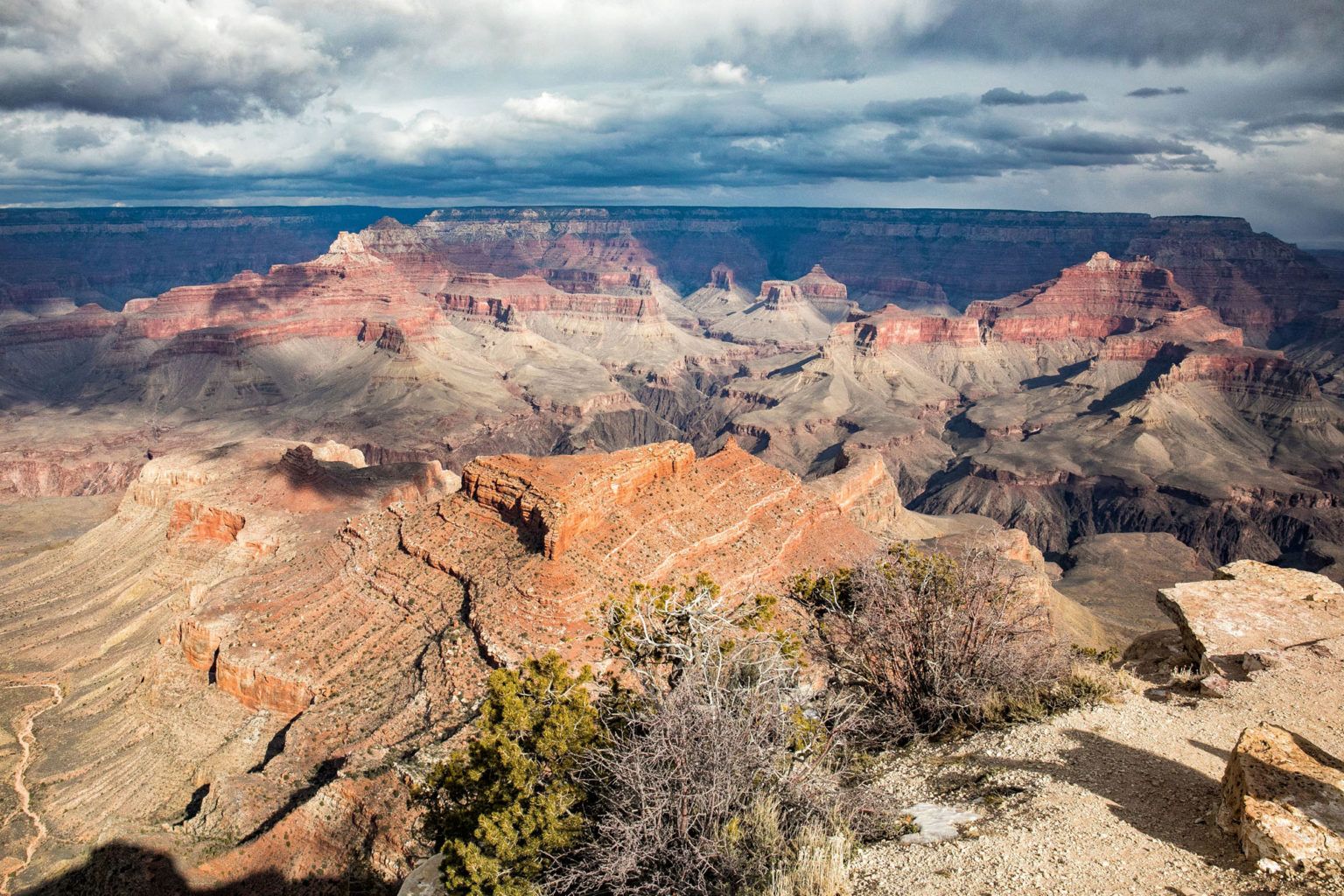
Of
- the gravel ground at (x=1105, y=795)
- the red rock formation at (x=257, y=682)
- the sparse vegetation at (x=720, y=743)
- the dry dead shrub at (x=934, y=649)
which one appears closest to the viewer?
the gravel ground at (x=1105, y=795)

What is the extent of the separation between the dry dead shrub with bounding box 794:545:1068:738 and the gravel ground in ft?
5.60

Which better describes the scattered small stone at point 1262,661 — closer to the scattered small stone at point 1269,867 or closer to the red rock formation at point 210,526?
the scattered small stone at point 1269,867

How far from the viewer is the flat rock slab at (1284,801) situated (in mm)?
12727

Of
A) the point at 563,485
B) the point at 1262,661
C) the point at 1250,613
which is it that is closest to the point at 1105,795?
the point at 1262,661

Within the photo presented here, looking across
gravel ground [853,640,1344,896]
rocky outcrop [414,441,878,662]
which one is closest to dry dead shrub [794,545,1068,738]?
gravel ground [853,640,1344,896]

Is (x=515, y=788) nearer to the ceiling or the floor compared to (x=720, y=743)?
nearer to the floor

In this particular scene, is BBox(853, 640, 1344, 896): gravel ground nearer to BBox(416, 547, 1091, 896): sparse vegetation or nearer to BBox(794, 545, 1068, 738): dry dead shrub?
BBox(416, 547, 1091, 896): sparse vegetation

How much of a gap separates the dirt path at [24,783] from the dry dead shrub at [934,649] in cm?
3552

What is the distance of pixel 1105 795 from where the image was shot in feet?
52.7

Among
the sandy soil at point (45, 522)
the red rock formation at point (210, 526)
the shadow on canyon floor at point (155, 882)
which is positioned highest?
the red rock formation at point (210, 526)

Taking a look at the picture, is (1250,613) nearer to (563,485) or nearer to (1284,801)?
(1284,801)

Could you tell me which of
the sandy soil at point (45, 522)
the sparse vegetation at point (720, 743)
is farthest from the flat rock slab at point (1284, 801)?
the sandy soil at point (45, 522)

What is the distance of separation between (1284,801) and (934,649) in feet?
30.8

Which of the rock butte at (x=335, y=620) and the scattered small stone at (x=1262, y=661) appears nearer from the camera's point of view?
the scattered small stone at (x=1262, y=661)
